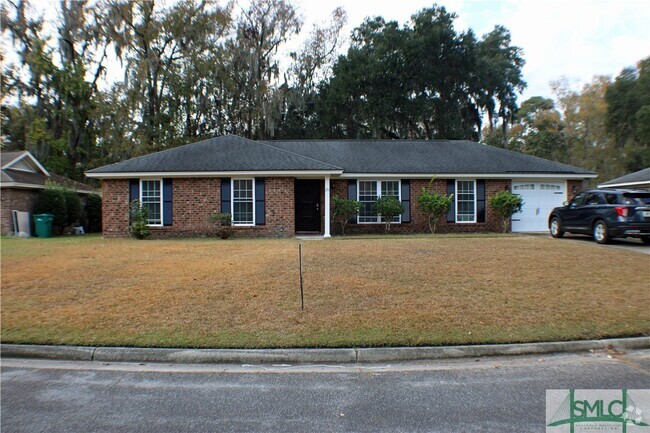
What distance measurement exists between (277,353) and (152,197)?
533 inches

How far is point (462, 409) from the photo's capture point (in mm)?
3553

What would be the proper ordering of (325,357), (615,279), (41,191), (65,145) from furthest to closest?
(65,145)
(41,191)
(615,279)
(325,357)

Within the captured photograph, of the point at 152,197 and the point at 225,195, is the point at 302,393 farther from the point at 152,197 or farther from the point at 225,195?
the point at 152,197

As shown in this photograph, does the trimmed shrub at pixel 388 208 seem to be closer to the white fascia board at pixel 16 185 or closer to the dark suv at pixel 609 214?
the dark suv at pixel 609 214

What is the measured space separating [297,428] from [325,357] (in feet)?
4.77

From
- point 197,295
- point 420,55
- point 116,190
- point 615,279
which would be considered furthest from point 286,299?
point 420,55

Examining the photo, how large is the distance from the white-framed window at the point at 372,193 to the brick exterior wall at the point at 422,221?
0.28 m

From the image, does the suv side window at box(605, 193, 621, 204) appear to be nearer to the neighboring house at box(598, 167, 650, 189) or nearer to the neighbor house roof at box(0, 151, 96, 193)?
the neighboring house at box(598, 167, 650, 189)

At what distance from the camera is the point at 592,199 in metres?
13.2

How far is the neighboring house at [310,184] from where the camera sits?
16203 mm

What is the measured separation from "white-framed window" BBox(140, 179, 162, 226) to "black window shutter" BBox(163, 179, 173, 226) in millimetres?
166

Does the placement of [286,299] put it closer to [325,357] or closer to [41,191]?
[325,357]

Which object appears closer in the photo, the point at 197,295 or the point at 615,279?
the point at 197,295

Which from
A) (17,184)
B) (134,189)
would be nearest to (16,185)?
(17,184)
